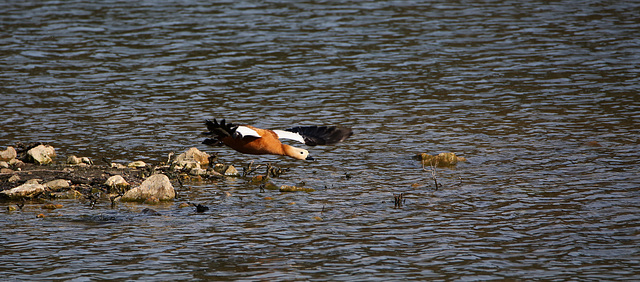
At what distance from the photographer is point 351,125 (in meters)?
14.5

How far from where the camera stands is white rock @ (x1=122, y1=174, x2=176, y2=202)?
1030 cm

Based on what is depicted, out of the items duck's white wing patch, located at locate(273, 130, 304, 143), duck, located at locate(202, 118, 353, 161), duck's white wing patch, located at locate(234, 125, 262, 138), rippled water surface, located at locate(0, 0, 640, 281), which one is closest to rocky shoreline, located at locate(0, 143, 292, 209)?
rippled water surface, located at locate(0, 0, 640, 281)

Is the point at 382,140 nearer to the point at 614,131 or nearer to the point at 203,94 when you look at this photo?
the point at 614,131

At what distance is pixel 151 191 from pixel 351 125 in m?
5.04

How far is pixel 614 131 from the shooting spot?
13.2 m

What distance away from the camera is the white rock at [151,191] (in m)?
10.3

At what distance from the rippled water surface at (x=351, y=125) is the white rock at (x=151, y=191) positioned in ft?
1.08

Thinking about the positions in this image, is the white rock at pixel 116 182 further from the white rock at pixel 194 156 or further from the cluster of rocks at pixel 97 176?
the white rock at pixel 194 156

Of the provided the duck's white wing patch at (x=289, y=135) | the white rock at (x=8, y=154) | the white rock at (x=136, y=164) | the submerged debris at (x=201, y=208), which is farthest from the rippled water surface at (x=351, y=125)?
the white rock at (x=8, y=154)

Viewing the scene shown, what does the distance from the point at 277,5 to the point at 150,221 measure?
1980 cm

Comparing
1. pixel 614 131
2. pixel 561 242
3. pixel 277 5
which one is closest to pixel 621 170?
pixel 614 131

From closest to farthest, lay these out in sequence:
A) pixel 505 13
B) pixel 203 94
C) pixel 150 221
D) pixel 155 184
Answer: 1. pixel 150 221
2. pixel 155 184
3. pixel 203 94
4. pixel 505 13

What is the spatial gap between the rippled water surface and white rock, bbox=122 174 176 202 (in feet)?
1.08

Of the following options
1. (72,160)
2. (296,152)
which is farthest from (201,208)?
(72,160)
